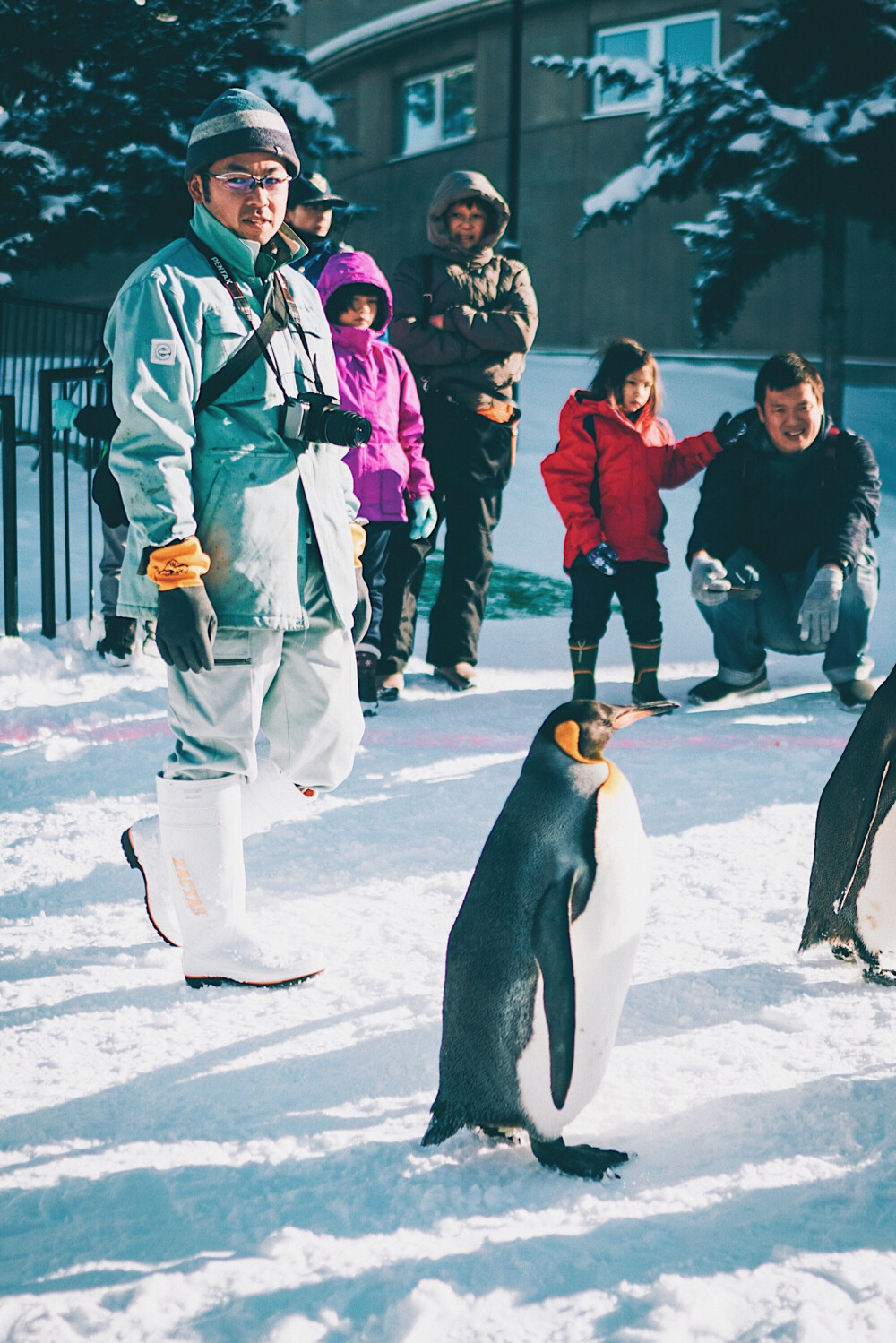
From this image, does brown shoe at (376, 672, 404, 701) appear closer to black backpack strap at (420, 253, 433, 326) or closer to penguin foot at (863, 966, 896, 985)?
black backpack strap at (420, 253, 433, 326)

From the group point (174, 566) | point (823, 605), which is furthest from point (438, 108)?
point (174, 566)

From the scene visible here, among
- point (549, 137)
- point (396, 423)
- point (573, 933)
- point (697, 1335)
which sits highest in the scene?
point (549, 137)

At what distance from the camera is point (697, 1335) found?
4.98 feet

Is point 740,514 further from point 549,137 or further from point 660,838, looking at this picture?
point 549,137

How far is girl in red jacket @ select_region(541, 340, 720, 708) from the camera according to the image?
4734mm

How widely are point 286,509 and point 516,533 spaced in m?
5.97

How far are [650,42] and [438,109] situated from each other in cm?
326

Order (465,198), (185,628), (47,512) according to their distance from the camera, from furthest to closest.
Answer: (47,512) < (465,198) < (185,628)

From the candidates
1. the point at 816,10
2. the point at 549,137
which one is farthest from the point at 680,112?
the point at 549,137

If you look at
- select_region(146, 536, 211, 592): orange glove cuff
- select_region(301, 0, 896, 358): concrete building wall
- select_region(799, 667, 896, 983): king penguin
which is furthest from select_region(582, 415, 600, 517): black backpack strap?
select_region(301, 0, 896, 358): concrete building wall

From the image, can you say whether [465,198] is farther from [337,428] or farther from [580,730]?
[580,730]

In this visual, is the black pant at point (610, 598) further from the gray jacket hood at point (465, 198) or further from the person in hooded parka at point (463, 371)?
the gray jacket hood at point (465, 198)

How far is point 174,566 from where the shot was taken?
223cm

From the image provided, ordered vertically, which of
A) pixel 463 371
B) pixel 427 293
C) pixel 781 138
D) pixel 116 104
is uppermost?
pixel 116 104
